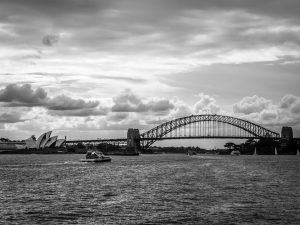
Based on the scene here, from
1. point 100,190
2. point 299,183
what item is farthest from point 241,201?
point 299,183

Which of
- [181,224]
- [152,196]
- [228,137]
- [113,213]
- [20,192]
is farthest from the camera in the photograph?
[228,137]

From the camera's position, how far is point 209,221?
29.4m

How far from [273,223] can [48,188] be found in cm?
2620

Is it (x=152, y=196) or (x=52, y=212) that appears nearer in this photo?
(x=52, y=212)

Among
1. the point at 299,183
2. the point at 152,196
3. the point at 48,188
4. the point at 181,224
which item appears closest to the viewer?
the point at 181,224

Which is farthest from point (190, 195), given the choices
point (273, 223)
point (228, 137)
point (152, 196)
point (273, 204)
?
point (228, 137)

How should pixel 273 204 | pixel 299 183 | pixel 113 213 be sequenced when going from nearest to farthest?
pixel 113 213
pixel 273 204
pixel 299 183

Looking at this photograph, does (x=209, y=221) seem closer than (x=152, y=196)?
Yes

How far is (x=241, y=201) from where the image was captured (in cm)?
3778

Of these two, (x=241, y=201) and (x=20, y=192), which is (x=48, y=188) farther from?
(x=241, y=201)

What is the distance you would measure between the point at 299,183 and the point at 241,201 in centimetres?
1869

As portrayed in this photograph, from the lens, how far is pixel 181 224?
93.8ft

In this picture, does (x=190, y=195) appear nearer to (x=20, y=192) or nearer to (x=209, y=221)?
(x=209, y=221)

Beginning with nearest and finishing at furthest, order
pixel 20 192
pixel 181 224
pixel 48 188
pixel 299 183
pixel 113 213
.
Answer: pixel 181 224 < pixel 113 213 < pixel 20 192 < pixel 48 188 < pixel 299 183
